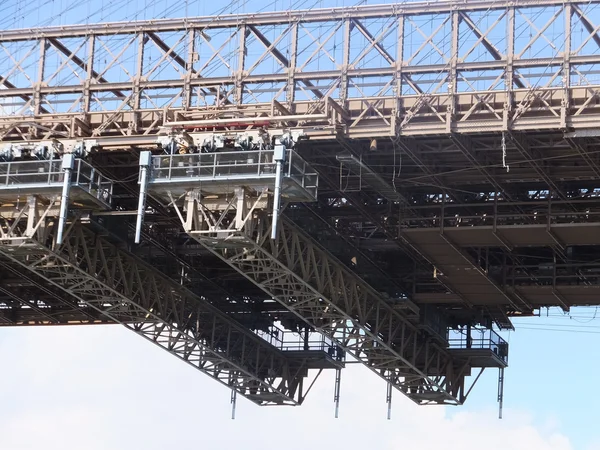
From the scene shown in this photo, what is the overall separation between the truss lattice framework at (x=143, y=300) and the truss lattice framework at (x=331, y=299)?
18.1 ft

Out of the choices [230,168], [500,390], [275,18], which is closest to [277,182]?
[230,168]

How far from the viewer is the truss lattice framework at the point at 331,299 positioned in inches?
2598

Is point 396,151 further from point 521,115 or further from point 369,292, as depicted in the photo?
point 369,292

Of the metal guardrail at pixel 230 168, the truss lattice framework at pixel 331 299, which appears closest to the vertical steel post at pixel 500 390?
the truss lattice framework at pixel 331 299

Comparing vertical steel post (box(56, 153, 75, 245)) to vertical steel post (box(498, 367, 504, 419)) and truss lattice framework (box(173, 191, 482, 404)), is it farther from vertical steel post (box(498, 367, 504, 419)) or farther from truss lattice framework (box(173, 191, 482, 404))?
vertical steel post (box(498, 367, 504, 419))

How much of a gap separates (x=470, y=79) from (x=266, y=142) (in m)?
8.36

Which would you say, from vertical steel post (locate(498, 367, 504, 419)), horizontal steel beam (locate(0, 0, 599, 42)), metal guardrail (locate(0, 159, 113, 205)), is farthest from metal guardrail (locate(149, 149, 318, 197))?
vertical steel post (locate(498, 367, 504, 419))

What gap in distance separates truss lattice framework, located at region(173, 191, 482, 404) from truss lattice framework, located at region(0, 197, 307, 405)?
5508mm

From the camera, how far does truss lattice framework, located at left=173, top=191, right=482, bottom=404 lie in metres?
66.0

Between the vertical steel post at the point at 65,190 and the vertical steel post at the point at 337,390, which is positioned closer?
the vertical steel post at the point at 65,190

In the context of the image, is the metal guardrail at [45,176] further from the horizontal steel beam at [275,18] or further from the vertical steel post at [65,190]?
the horizontal steel beam at [275,18]

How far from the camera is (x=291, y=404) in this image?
88.8 metres

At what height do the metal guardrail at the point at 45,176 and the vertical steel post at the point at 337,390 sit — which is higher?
the metal guardrail at the point at 45,176

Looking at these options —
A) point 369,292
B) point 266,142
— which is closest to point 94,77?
point 266,142
